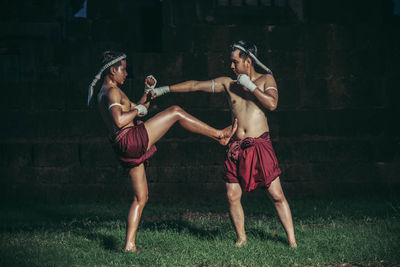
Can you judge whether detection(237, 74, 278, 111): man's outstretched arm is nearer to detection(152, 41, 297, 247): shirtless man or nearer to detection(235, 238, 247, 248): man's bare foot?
detection(152, 41, 297, 247): shirtless man

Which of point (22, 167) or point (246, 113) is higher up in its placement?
point (246, 113)

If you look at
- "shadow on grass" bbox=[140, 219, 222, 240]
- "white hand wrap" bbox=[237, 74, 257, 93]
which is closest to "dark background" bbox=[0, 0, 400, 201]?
"shadow on grass" bbox=[140, 219, 222, 240]

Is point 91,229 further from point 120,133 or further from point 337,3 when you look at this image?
point 337,3

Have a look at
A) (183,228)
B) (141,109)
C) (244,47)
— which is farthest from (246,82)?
(183,228)

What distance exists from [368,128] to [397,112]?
599 millimetres

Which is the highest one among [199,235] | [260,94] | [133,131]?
[260,94]

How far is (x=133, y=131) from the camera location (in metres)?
5.53

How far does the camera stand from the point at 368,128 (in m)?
9.30

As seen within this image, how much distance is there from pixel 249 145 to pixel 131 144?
4.24 feet

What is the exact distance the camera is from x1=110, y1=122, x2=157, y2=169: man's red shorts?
215 inches

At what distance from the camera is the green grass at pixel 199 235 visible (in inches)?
207

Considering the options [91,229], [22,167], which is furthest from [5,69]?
[91,229]

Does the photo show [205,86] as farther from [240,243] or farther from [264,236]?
[264,236]

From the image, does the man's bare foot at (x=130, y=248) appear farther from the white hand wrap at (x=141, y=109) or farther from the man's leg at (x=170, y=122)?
the white hand wrap at (x=141, y=109)
